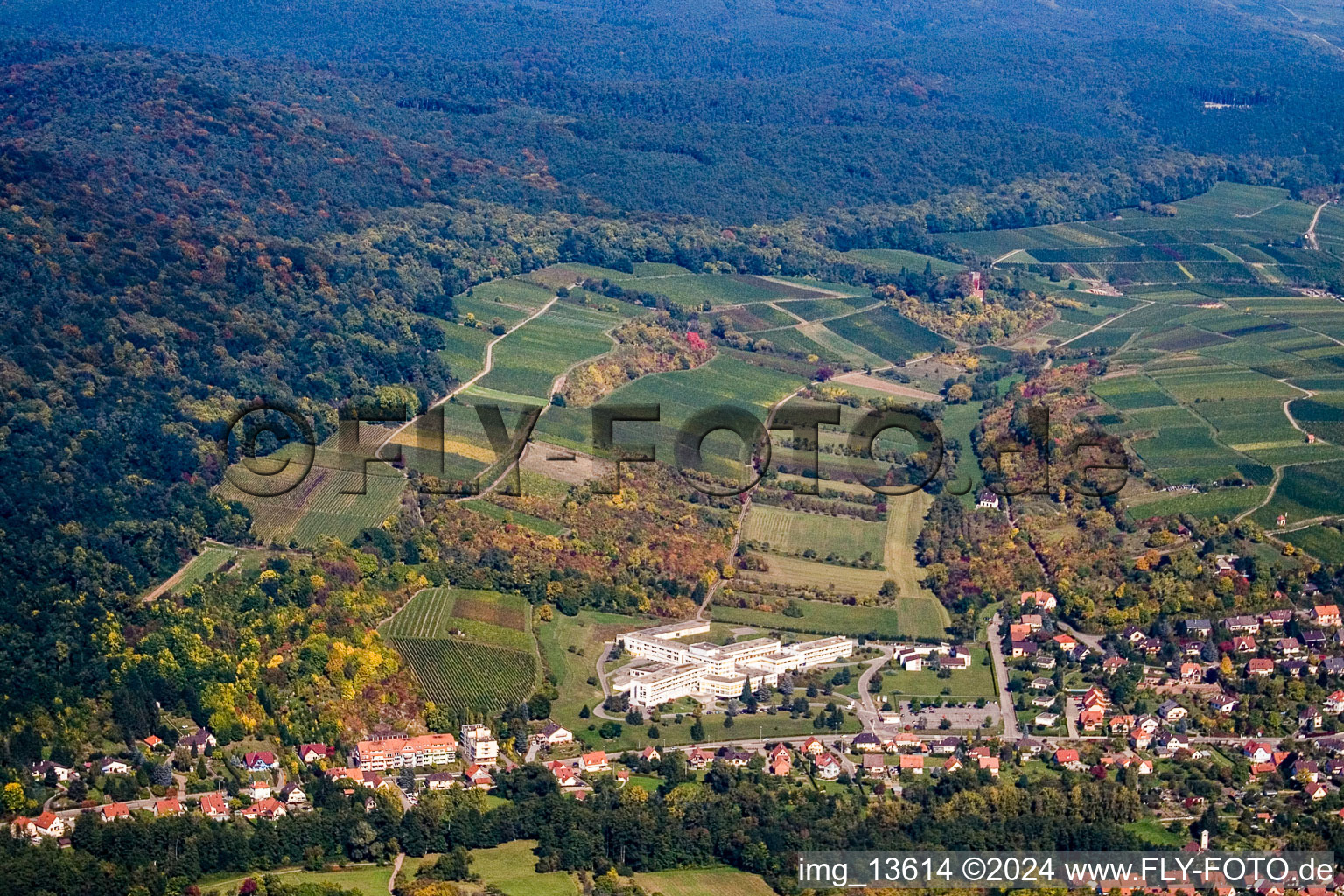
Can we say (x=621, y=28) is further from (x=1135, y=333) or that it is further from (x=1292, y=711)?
(x=1292, y=711)

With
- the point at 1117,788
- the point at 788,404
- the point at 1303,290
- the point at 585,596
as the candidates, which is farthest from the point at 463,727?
the point at 1303,290

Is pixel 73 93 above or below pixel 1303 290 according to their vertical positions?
above

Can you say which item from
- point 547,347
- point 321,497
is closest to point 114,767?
point 321,497

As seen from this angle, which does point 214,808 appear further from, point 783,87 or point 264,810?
point 783,87

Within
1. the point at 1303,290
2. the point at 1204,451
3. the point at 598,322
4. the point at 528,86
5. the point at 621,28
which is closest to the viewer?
the point at 1204,451

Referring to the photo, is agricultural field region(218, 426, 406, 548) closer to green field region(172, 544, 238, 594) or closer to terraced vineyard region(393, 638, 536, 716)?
green field region(172, 544, 238, 594)
